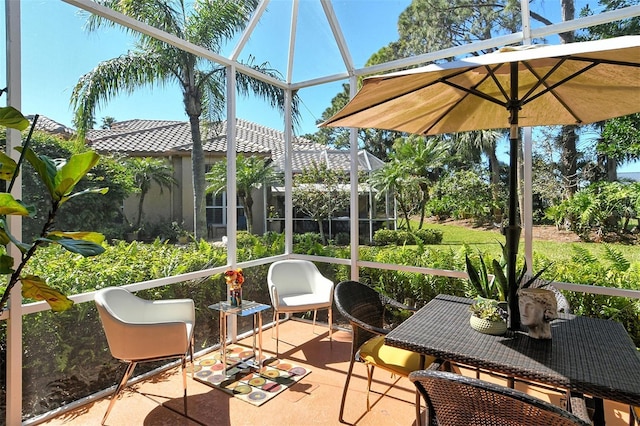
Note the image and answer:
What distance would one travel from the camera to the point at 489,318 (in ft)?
7.07

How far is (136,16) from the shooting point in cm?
396

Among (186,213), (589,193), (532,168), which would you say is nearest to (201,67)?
(186,213)

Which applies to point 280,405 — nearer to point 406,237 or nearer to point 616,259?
point 406,237

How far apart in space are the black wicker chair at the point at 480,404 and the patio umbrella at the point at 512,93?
871mm

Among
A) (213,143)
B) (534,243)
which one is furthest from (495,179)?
(213,143)

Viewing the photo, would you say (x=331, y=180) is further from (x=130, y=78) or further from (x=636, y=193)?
(x=636, y=193)

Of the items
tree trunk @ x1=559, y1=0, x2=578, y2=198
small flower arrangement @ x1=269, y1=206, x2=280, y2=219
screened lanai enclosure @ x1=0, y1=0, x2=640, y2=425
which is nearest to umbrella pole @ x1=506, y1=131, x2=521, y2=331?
screened lanai enclosure @ x1=0, y1=0, x2=640, y2=425

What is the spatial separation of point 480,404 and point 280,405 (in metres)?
1.90

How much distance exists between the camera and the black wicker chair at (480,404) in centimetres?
137

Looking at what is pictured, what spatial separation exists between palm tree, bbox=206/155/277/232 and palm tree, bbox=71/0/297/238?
0.45 ft

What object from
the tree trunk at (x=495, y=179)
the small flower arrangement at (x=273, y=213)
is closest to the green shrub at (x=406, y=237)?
the tree trunk at (x=495, y=179)

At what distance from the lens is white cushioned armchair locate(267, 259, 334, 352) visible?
4.14 meters

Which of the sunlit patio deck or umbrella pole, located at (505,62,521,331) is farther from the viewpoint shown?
the sunlit patio deck

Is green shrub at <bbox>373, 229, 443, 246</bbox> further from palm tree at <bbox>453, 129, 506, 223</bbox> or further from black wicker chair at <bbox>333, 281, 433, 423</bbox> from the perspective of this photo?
black wicker chair at <bbox>333, 281, 433, 423</bbox>
